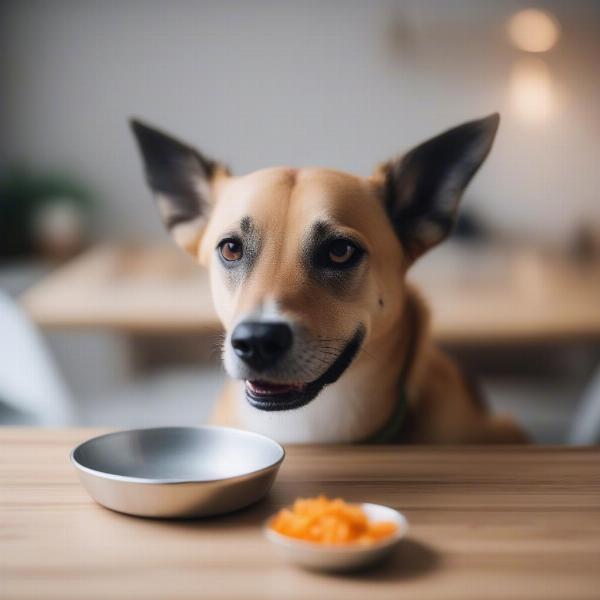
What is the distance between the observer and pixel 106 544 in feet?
2.42

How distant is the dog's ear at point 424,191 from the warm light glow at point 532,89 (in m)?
3.35

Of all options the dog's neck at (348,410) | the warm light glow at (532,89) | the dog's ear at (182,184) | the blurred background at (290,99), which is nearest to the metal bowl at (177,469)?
the dog's neck at (348,410)

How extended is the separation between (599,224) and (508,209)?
0.50 m

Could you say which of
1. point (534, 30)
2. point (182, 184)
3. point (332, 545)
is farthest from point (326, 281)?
point (534, 30)

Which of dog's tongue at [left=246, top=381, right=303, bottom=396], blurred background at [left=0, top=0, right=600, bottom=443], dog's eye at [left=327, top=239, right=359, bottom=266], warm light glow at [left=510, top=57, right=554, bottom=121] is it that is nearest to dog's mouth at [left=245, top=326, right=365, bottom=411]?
dog's tongue at [left=246, top=381, right=303, bottom=396]

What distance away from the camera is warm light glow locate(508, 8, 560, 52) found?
4234 mm

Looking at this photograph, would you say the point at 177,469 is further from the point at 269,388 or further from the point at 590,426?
the point at 590,426

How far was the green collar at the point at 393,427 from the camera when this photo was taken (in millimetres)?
1221

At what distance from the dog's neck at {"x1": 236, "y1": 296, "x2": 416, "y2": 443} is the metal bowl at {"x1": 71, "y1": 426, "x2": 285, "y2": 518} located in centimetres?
26

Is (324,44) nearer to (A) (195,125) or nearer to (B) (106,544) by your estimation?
(A) (195,125)

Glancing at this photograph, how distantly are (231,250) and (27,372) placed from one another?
74cm

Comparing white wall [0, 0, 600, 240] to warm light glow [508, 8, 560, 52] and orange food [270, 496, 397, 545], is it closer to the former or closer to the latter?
warm light glow [508, 8, 560, 52]

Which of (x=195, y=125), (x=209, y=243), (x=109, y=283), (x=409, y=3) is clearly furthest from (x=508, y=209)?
(x=209, y=243)

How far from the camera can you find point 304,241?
1.11 meters
